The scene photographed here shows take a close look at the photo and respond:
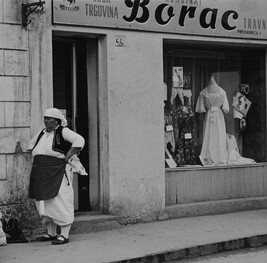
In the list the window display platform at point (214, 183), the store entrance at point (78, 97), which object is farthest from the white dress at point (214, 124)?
the store entrance at point (78, 97)

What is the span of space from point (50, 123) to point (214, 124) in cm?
418

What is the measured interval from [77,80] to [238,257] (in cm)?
380

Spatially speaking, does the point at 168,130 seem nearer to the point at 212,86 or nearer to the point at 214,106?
the point at 214,106

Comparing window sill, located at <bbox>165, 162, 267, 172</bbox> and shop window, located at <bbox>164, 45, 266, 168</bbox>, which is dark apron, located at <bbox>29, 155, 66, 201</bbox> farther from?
shop window, located at <bbox>164, 45, 266, 168</bbox>

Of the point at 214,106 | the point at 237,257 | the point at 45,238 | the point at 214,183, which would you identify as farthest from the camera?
the point at 214,106

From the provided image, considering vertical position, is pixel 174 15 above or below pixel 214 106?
above

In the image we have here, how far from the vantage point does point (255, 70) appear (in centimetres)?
1347

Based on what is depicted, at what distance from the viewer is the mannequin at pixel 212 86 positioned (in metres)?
12.9

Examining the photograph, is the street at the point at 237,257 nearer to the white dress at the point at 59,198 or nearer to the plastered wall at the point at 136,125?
the white dress at the point at 59,198

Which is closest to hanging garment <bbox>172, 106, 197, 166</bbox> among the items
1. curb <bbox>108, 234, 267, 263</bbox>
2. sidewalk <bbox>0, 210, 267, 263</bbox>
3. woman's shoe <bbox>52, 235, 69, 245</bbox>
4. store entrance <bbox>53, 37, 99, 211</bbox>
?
sidewalk <bbox>0, 210, 267, 263</bbox>

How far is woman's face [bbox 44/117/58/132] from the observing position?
9633mm

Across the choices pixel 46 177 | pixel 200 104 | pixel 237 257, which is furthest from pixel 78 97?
pixel 237 257

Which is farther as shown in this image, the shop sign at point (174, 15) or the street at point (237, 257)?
the shop sign at point (174, 15)

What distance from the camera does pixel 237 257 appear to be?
9508mm
